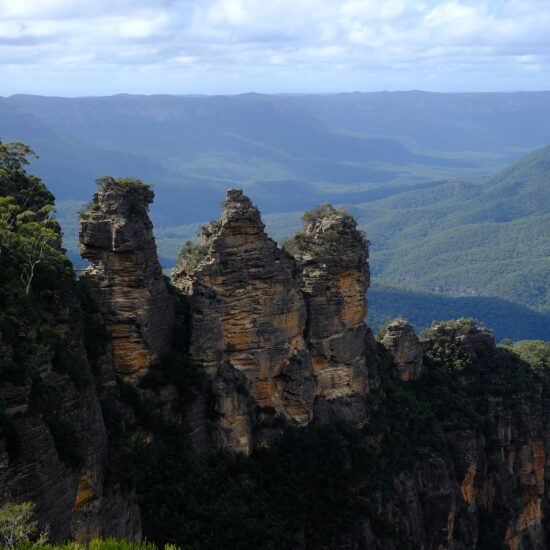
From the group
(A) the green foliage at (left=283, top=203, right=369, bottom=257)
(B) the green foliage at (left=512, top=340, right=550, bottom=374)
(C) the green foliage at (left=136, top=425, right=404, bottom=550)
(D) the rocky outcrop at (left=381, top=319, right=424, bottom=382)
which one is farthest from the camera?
(B) the green foliage at (left=512, top=340, right=550, bottom=374)

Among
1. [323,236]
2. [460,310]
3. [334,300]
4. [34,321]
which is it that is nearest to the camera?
[34,321]

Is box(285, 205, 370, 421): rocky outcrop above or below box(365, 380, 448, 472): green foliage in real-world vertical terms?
above

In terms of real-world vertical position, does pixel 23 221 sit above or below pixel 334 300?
above

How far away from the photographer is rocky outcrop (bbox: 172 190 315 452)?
33.6 m

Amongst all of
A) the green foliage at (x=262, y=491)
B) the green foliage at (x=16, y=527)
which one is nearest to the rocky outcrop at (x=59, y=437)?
the green foliage at (x=16, y=527)

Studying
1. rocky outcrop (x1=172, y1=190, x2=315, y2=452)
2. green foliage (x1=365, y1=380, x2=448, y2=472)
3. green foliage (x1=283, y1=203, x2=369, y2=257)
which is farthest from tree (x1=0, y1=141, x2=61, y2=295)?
green foliage (x1=365, y1=380, x2=448, y2=472)

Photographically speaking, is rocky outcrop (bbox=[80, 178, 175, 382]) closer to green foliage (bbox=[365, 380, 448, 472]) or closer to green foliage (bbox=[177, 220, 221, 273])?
green foliage (bbox=[177, 220, 221, 273])

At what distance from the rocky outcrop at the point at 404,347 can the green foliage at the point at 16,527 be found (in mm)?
28828

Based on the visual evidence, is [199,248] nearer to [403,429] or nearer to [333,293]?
[333,293]

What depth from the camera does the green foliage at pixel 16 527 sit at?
18.3 meters

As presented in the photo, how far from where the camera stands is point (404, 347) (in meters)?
46.7

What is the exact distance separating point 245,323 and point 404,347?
14.0 metres

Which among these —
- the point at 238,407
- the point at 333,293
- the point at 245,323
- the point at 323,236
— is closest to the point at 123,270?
the point at 245,323

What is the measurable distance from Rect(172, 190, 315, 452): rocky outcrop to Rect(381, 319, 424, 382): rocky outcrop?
999 cm
